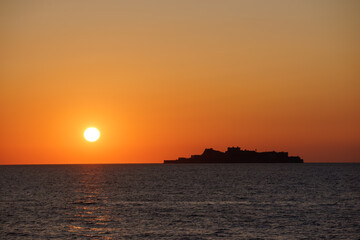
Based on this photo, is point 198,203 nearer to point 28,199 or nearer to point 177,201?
point 177,201

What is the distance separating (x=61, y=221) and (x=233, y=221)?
901 inches

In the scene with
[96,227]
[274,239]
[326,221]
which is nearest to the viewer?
[274,239]

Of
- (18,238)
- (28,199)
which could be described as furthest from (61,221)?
(28,199)

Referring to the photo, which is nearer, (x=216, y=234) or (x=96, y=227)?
(x=216, y=234)

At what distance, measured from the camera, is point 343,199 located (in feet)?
311

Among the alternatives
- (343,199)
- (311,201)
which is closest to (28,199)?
(311,201)

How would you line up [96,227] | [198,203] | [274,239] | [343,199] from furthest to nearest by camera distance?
[343,199] → [198,203] → [96,227] → [274,239]

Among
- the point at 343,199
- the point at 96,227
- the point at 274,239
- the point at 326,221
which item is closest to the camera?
the point at 274,239

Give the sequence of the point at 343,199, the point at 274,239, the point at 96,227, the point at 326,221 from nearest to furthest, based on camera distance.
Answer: the point at 274,239
the point at 96,227
the point at 326,221
the point at 343,199

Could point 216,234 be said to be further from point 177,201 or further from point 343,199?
point 343,199

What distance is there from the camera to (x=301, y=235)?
54906 mm

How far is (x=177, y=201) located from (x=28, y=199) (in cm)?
2984

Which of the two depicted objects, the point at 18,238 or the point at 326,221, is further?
the point at 326,221

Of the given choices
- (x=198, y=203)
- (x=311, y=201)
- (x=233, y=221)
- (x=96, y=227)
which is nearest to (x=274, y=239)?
(x=233, y=221)
